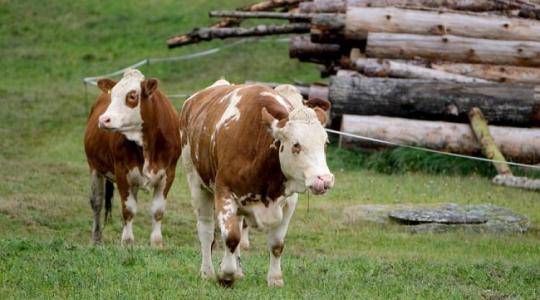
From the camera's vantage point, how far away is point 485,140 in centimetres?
2072

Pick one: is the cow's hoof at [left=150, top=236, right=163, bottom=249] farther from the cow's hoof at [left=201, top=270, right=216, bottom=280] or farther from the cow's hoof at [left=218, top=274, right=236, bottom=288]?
the cow's hoof at [left=218, top=274, right=236, bottom=288]

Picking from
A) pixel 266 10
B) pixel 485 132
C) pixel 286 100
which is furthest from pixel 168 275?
pixel 266 10

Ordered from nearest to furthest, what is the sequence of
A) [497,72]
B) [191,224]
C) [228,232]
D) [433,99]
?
[228,232] < [191,224] < [433,99] < [497,72]

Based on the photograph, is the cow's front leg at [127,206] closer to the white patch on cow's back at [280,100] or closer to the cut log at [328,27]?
the white patch on cow's back at [280,100]

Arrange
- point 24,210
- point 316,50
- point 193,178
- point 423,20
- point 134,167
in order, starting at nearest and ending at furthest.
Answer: point 193,178 < point 134,167 < point 24,210 < point 423,20 < point 316,50

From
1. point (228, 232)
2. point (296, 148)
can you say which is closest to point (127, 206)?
point (228, 232)

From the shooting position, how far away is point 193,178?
40.6ft

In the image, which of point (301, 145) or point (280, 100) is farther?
point (280, 100)

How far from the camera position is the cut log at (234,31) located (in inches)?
966

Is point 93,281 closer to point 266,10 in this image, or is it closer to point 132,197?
point 132,197

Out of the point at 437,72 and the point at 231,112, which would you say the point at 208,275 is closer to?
the point at 231,112

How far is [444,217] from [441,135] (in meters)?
5.04

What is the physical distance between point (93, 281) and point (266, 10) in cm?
1643

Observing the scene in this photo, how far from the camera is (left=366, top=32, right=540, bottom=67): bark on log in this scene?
871 inches
